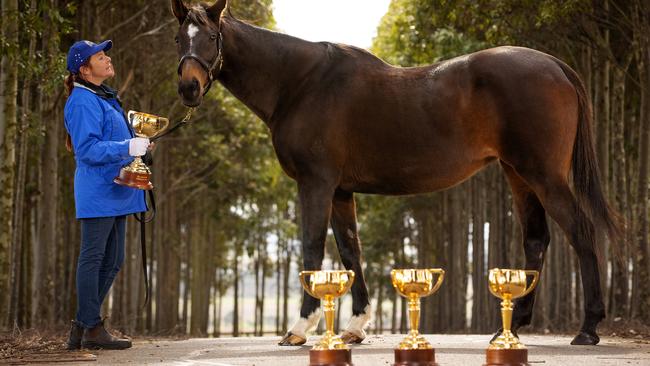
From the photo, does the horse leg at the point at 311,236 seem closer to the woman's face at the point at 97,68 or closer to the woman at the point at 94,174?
the woman at the point at 94,174

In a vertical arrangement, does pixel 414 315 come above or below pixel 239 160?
below

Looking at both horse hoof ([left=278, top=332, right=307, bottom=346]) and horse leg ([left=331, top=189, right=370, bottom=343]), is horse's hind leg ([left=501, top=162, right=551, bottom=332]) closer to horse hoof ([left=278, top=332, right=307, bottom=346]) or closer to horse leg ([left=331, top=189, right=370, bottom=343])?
horse leg ([left=331, top=189, right=370, bottom=343])

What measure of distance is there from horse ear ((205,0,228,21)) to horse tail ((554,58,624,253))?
9.85 ft

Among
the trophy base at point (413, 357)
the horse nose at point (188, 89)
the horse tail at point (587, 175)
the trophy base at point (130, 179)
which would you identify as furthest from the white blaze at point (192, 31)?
the trophy base at point (413, 357)

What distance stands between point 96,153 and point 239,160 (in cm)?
2055

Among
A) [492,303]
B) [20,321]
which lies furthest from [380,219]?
[20,321]

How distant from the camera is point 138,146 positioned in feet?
25.0

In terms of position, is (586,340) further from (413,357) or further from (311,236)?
(413,357)

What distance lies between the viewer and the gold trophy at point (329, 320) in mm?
5059

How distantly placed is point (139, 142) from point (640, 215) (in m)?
10.6

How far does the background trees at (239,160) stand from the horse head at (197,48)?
12.5 ft

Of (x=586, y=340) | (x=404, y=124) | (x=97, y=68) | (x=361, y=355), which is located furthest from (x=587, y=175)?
(x=97, y=68)

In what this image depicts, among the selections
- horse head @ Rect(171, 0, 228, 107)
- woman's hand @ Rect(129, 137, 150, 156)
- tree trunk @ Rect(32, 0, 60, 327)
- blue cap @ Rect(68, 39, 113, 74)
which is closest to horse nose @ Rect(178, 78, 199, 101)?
horse head @ Rect(171, 0, 228, 107)

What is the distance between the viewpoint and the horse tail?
8.48 metres
